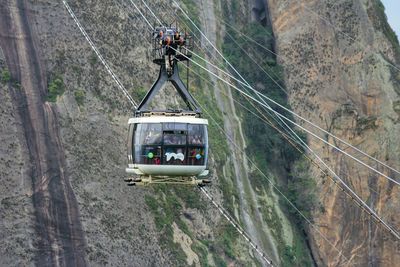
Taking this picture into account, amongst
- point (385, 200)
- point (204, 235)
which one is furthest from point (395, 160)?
point (204, 235)

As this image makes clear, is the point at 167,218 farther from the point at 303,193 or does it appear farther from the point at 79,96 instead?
the point at 303,193

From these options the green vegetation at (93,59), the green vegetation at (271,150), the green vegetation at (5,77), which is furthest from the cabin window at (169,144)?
the green vegetation at (271,150)

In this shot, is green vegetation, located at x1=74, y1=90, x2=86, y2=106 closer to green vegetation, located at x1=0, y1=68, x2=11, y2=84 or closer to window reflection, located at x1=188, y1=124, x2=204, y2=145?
green vegetation, located at x1=0, y1=68, x2=11, y2=84

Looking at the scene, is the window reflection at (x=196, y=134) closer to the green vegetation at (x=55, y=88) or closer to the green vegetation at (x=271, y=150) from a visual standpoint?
the green vegetation at (x=55, y=88)

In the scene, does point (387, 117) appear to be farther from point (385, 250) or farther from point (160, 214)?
point (160, 214)

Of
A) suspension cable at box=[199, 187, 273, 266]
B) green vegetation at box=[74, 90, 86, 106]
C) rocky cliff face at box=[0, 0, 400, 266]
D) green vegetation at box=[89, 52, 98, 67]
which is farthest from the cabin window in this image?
suspension cable at box=[199, 187, 273, 266]

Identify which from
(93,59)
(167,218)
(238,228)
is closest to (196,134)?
(167,218)
